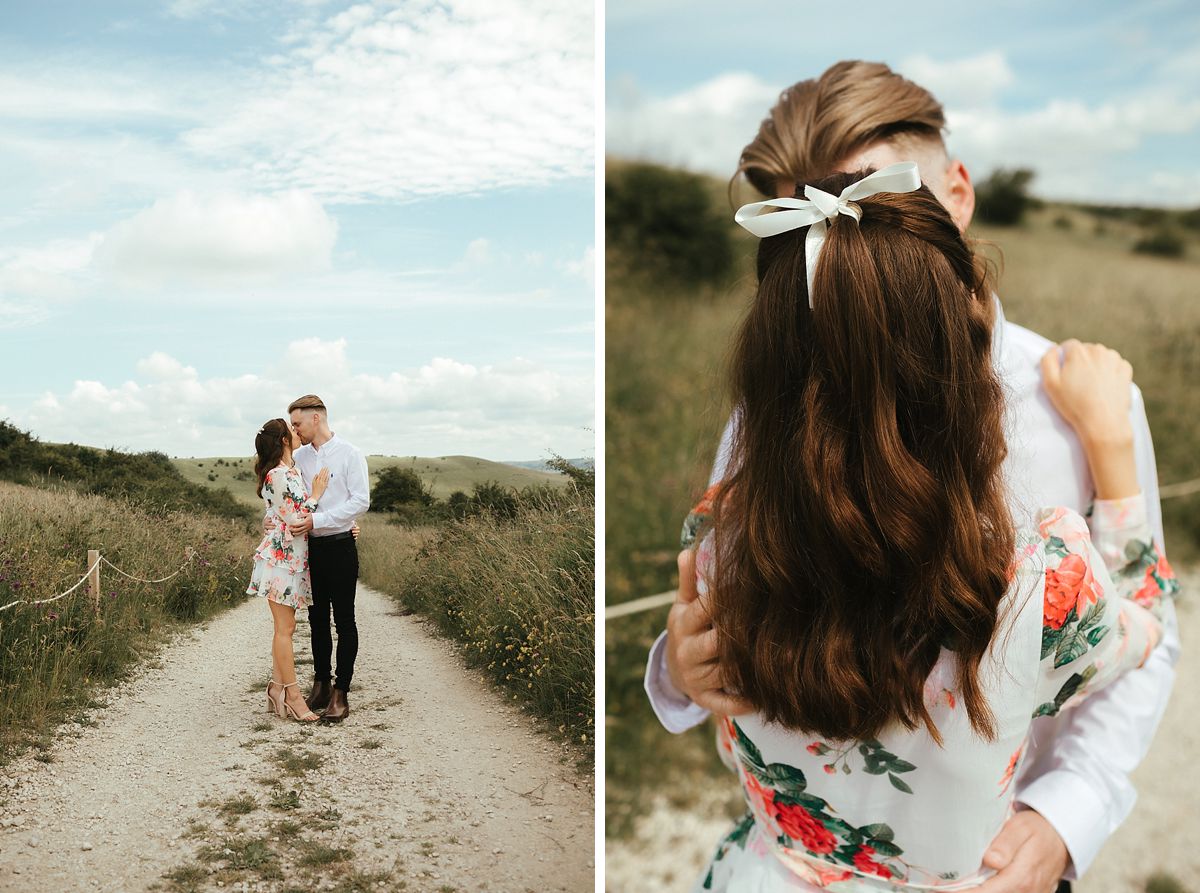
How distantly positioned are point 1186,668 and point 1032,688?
4.63 m

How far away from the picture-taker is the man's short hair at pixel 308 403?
2471 mm

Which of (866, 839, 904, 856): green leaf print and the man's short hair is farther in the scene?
the man's short hair

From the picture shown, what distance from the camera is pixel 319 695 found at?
8.40 feet

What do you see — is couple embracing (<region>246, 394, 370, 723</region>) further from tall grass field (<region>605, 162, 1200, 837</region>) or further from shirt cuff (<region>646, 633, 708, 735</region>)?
shirt cuff (<region>646, 633, 708, 735</region>)

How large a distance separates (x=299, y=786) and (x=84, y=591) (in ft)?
2.48

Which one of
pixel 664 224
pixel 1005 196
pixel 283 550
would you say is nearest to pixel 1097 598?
pixel 283 550

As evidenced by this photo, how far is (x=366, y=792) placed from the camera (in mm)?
2533

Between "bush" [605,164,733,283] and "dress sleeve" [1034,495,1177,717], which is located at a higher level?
"bush" [605,164,733,283]

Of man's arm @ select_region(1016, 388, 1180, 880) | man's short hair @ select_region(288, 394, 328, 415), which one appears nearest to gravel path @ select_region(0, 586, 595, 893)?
man's short hair @ select_region(288, 394, 328, 415)

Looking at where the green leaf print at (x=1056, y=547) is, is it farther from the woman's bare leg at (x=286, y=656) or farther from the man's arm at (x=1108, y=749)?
the woman's bare leg at (x=286, y=656)

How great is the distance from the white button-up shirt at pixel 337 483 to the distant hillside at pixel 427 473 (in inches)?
1.9

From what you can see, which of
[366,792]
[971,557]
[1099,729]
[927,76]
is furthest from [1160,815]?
[927,76]

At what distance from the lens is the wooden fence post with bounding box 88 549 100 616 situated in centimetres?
237

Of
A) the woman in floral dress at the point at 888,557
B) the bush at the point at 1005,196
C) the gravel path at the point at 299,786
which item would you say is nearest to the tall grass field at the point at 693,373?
the bush at the point at 1005,196
